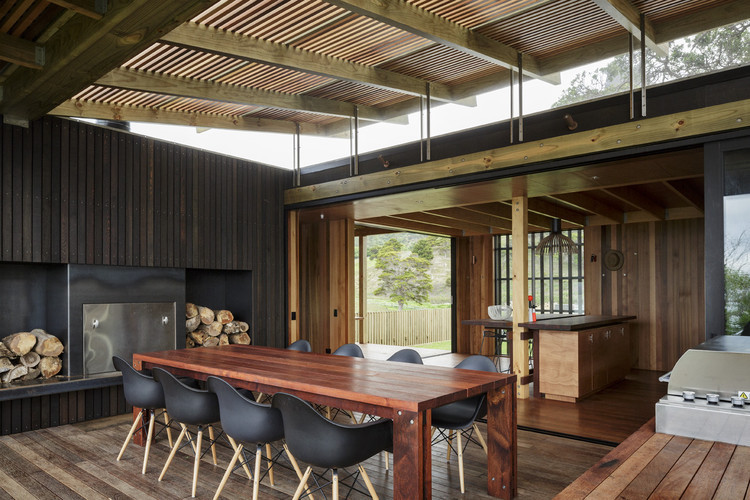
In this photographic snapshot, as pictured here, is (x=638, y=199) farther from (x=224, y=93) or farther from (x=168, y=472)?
(x=168, y=472)

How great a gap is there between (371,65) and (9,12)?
2526 millimetres

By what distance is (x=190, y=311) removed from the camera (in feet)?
20.5

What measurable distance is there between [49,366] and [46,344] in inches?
8.2

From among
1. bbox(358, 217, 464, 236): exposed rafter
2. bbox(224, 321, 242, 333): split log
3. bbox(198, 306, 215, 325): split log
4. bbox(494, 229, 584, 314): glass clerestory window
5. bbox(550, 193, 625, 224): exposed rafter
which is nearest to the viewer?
bbox(198, 306, 215, 325): split log

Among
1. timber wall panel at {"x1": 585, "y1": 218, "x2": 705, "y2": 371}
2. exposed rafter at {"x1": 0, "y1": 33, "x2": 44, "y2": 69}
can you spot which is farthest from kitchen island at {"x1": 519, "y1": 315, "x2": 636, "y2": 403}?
exposed rafter at {"x1": 0, "y1": 33, "x2": 44, "y2": 69}

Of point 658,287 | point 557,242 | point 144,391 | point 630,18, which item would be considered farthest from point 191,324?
point 658,287

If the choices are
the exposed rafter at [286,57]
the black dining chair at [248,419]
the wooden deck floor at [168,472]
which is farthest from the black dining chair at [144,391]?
the exposed rafter at [286,57]

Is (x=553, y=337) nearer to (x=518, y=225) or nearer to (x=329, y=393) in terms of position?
(x=518, y=225)

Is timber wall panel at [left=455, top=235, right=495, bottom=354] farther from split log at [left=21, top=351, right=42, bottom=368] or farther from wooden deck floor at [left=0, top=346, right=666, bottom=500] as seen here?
split log at [left=21, top=351, right=42, bottom=368]

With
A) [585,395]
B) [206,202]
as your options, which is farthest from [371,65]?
[585,395]

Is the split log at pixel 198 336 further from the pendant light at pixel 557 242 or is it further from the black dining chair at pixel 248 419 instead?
the pendant light at pixel 557 242

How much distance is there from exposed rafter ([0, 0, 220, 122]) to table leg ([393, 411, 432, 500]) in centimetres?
233

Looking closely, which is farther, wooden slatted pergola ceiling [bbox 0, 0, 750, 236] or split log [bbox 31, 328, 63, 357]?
split log [bbox 31, 328, 63, 357]

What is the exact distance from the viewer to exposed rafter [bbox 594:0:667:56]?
330 centimetres
